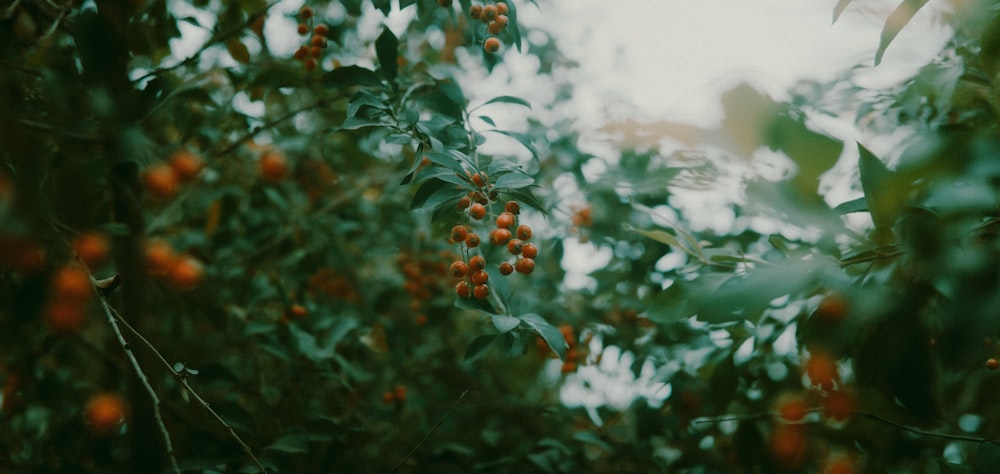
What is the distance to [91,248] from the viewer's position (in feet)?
3.05

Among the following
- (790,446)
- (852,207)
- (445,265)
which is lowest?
(445,265)

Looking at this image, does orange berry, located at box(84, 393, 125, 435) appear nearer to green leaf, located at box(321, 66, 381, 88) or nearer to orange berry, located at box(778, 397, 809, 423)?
green leaf, located at box(321, 66, 381, 88)

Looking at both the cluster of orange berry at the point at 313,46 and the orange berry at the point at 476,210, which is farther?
the cluster of orange berry at the point at 313,46

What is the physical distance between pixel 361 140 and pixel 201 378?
971mm

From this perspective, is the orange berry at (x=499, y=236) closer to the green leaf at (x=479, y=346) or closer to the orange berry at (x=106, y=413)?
the green leaf at (x=479, y=346)

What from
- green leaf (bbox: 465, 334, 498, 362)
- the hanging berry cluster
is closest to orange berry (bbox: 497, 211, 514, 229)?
the hanging berry cluster

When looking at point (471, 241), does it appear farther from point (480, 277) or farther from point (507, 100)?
point (507, 100)

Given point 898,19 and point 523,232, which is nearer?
point 898,19

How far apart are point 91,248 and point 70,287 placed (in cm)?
13

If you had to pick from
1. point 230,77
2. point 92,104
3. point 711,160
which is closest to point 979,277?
point 711,160

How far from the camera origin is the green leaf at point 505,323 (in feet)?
3.33

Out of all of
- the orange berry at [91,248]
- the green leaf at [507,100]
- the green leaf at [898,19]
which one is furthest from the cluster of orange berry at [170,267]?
the green leaf at [898,19]

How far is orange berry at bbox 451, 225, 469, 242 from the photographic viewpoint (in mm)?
1088

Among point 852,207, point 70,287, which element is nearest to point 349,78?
point 70,287
